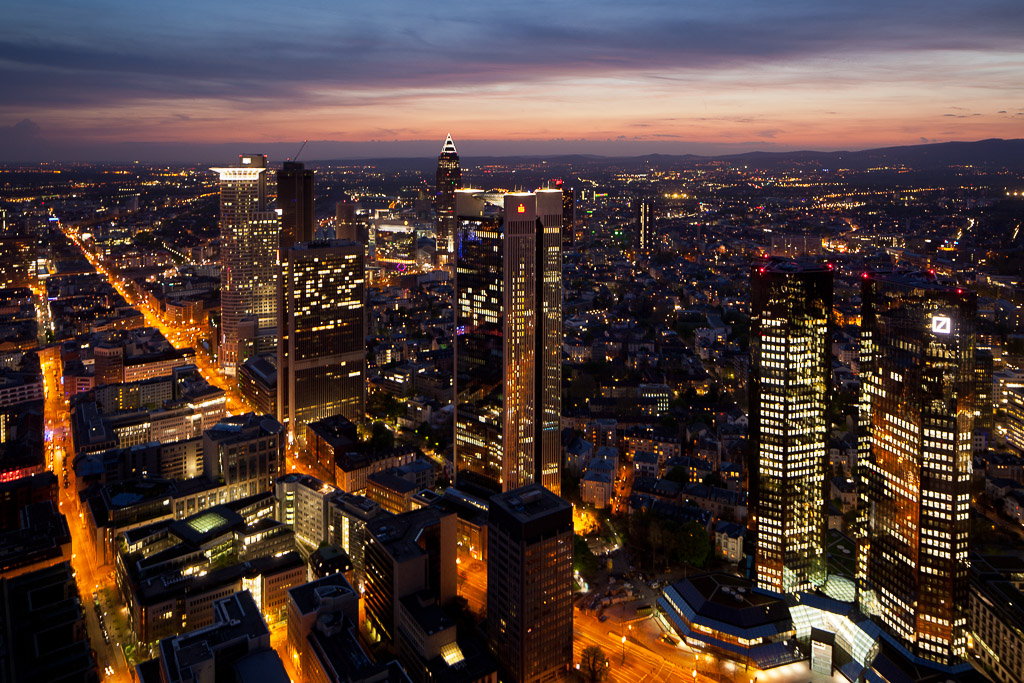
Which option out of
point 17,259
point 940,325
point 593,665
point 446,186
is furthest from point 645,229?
point 593,665

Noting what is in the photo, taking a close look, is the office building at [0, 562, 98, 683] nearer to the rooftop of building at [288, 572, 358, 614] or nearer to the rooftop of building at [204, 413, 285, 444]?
the rooftop of building at [288, 572, 358, 614]

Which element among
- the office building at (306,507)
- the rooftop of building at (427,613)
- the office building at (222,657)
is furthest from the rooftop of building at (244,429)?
→ the rooftop of building at (427,613)

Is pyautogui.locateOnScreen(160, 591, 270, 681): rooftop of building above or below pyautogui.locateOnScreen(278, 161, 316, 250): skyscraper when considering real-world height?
below

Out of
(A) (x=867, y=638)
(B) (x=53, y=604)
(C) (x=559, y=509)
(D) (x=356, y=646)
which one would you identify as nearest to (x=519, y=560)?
(C) (x=559, y=509)

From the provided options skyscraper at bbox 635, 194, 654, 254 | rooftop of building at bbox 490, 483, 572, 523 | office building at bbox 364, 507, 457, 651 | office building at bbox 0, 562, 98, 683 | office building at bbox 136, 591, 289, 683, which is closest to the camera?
office building at bbox 136, 591, 289, 683

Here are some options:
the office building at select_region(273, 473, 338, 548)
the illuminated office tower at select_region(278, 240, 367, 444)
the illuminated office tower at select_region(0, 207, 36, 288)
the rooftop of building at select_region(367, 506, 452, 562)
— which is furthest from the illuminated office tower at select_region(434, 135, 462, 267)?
the rooftop of building at select_region(367, 506, 452, 562)

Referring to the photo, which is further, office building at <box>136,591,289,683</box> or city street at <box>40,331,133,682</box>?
city street at <box>40,331,133,682</box>

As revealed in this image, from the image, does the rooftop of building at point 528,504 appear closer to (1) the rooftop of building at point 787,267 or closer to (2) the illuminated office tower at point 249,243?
(1) the rooftop of building at point 787,267
